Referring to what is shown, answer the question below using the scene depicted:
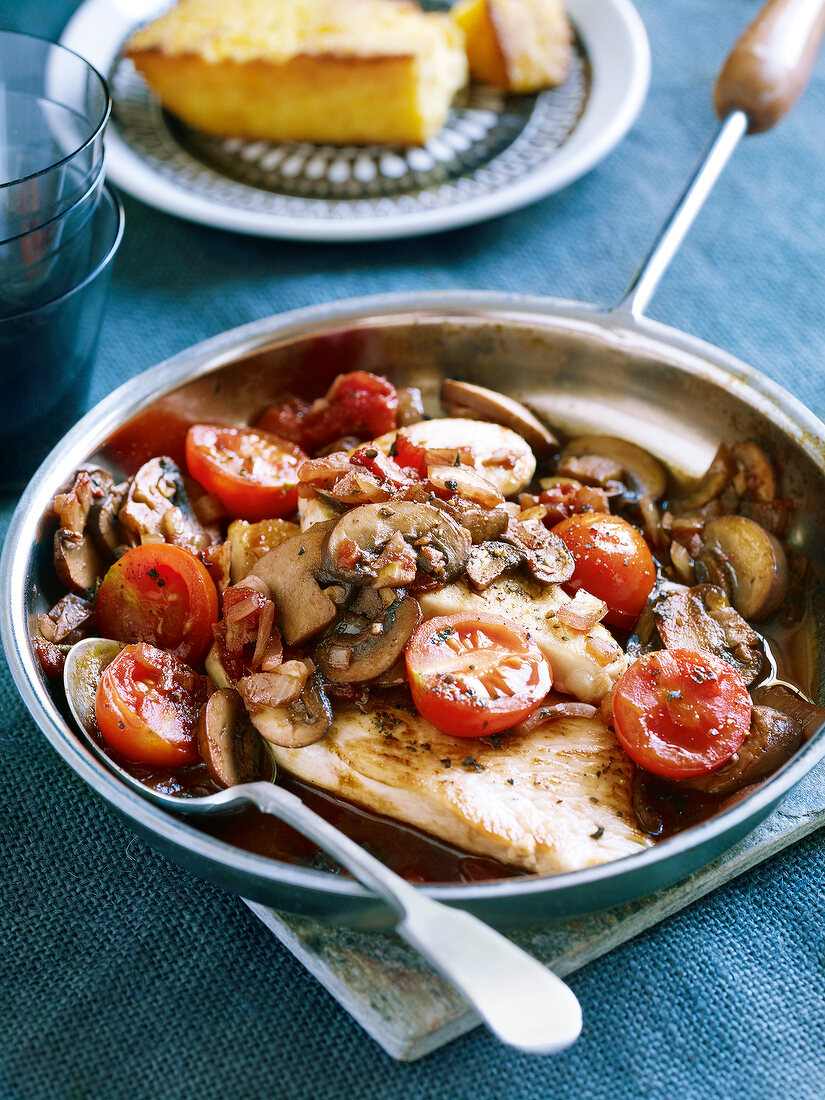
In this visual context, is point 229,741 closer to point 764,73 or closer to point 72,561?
point 72,561

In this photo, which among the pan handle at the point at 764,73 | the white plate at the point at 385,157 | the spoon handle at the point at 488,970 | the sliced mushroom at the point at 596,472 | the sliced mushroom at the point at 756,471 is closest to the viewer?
the spoon handle at the point at 488,970

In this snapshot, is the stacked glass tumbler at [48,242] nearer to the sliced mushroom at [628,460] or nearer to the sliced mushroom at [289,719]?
the sliced mushroom at [289,719]

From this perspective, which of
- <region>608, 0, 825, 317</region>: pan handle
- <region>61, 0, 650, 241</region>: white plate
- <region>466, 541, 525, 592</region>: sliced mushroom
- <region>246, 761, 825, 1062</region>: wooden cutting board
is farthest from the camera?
<region>61, 0, 650, 241</region>: white plate

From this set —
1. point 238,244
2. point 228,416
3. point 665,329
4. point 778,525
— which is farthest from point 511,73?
point 778,525

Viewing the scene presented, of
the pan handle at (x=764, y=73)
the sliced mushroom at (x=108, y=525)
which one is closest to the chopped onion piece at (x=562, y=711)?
the sliced mushroom at (x=108, y=525)

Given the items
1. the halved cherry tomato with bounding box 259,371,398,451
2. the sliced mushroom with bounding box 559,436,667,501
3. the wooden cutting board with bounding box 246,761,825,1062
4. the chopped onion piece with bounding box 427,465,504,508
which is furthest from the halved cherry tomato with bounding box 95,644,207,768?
the sliced mushroom with bounding box 559,436,667,501

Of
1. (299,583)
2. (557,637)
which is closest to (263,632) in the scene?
(299,583)

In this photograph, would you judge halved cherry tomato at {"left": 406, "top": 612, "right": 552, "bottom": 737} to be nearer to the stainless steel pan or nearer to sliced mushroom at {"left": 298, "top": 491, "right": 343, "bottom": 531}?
sliced mushroom at {"left": 298, "top": 491, "right": 343, "bottom": 531}
